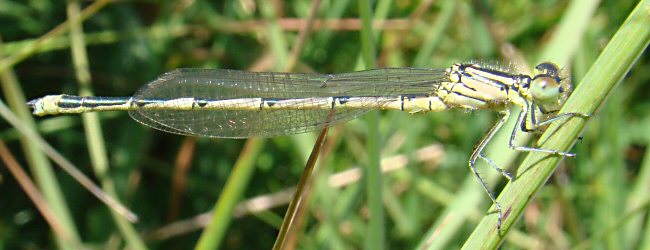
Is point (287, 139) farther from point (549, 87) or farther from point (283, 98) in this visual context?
point (549, 87)

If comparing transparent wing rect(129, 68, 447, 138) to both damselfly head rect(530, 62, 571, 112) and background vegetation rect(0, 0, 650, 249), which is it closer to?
background vegetation rect(0, 0, 650, 249)

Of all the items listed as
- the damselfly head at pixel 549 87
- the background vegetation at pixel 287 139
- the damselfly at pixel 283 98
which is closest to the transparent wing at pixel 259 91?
the damselfly at pixel 283 98

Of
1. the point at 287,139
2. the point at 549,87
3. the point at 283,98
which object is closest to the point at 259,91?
the point at 283,98

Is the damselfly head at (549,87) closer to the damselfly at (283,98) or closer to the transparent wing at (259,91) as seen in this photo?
the damselfly at (283,98)

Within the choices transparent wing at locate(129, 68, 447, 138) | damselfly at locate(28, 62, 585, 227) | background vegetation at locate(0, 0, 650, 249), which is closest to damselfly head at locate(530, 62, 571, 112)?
damselfly at locate(28, 62, 585, 227)

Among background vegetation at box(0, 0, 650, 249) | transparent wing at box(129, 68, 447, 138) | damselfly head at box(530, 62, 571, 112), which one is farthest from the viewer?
background vegetation at box(0, 0, 650, 249)

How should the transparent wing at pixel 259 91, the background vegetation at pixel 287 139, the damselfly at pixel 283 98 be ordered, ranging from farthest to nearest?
the background vegetation at pixel 287 139 → the transparent wing at pixel 259 91 → the damselfly at pixel 283 98

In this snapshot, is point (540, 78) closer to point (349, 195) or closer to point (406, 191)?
point (349, 195)
